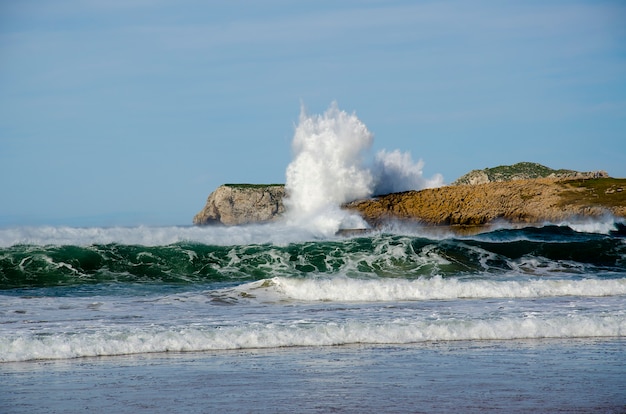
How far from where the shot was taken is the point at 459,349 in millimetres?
9055

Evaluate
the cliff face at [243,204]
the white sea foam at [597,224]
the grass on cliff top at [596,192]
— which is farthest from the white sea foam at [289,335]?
the cliff face at [243,204]

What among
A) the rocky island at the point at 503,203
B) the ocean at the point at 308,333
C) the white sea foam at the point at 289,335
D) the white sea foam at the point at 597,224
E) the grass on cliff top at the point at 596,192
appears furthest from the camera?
the grass on cliff top at the point at 596,192

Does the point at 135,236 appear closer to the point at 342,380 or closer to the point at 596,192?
the point at 342,380

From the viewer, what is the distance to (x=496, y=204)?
4138 centimetres

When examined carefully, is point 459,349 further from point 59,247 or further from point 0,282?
point 59,247

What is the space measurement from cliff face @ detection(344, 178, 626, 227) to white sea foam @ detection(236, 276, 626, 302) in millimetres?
23474

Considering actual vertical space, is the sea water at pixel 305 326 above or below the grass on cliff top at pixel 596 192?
below

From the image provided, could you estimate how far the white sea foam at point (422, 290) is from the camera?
1430cm

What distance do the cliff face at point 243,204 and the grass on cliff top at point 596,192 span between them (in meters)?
40.3

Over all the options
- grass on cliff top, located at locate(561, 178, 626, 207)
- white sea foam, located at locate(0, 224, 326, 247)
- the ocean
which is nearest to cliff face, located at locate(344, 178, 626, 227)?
grass on cliff top, located at locate(561, 178, 626, 207)

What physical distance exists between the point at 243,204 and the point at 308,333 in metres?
74.5

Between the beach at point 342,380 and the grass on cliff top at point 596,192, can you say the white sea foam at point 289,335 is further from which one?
the grass on cliff top at point 596,192

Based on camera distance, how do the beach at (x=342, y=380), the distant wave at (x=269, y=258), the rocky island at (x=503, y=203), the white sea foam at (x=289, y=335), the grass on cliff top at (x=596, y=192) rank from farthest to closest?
1. the grass on cliff top at (x=596, y=192)
2. the rocky island at (x=503, y=203)
3. the distant wave at (x=269, y=258)
4. the white sea foam at (x=289, y=335)
5. the beach at (x=342, y=380)

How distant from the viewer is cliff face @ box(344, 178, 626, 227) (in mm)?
39625
